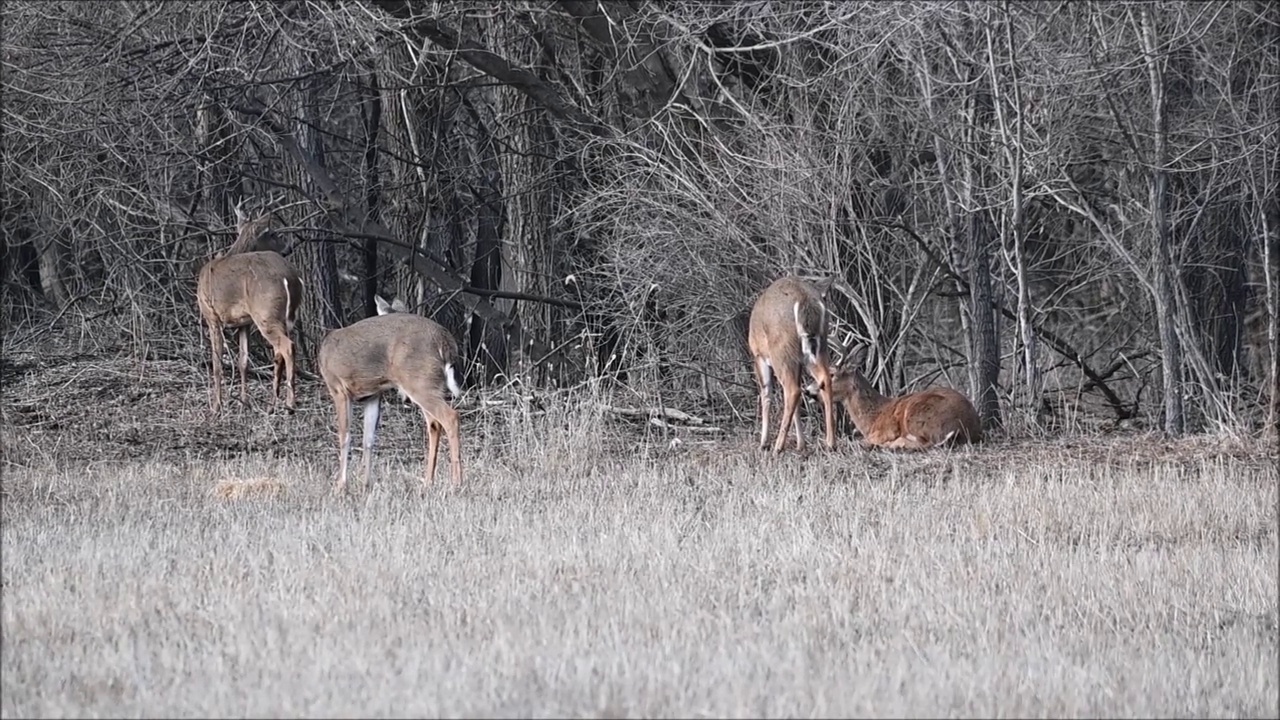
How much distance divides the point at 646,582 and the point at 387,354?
3.96 metres

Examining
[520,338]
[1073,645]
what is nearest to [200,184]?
[520,338]

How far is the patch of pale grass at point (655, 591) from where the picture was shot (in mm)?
5910

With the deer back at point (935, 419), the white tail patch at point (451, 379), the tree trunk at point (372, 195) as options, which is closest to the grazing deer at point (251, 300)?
the tree trunk at point (372, 195)

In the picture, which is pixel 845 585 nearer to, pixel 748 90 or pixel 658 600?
pixel 658 600

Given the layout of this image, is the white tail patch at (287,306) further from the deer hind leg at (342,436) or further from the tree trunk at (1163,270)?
the tree trunk at (1163,270)

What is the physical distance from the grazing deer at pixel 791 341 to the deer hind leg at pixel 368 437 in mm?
2926

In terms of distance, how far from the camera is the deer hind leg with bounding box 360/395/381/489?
11250mm

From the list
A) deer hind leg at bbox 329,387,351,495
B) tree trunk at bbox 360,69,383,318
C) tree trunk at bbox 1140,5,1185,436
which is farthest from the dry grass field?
tree trunk at bbox 360,69,383,318

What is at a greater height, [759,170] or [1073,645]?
[759,170]

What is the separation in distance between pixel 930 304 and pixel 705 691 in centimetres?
1439

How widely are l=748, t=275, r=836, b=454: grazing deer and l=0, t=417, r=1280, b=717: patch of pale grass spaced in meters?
0.80

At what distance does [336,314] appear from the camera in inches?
711

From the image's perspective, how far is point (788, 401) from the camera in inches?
510

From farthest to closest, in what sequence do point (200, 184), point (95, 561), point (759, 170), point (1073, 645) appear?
point (200, 184) < point (759, 170) < point (95, 561) < point (1073, 645)
